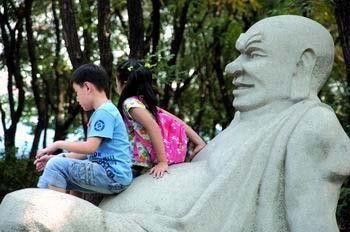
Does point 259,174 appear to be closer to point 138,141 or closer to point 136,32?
point 138,141

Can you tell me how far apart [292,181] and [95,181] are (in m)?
1.08

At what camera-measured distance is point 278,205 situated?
388cm

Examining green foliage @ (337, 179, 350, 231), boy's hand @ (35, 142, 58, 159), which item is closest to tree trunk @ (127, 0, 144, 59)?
green foliage @ (337, 179, 350, 231)

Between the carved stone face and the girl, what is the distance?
51cm

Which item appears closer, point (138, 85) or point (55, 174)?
point (55, 174)

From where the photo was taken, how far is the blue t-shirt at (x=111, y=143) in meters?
3.96

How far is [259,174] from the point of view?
391 cm

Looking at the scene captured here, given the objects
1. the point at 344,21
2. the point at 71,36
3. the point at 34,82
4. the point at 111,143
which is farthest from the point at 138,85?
the point at 34,82

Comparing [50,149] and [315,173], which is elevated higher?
[50,149]

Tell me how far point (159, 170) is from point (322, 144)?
0.92m

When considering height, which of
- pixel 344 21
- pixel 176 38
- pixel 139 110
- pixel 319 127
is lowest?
pixel 319 127

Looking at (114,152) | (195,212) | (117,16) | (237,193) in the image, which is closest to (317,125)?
(237,193)

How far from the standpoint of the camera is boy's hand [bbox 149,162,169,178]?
4.05m

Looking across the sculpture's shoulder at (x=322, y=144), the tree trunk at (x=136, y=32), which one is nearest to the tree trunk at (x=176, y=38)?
the tree trunk at (x=136, y=32)
